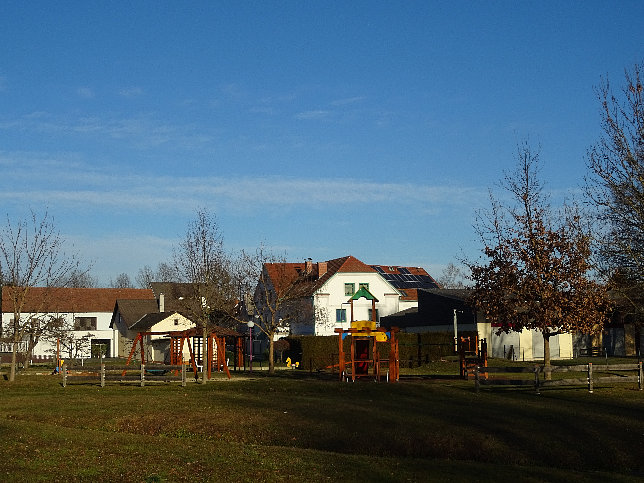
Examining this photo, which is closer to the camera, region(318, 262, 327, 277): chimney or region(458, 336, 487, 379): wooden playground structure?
region(458, 336, 487, 379): wooden playground structure

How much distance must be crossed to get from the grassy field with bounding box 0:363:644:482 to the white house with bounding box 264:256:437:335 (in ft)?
162

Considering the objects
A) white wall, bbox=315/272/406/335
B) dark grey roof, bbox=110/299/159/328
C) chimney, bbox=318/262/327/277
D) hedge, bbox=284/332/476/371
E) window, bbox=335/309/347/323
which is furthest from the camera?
dark grey roof, bbox=110/299/159/328

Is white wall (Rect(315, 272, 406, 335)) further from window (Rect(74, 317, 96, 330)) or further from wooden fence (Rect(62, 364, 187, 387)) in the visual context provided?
wooden fence (Rect(62, 364, 187, 387))

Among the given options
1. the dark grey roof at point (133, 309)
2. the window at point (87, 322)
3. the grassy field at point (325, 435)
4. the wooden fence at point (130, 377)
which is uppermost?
the dark grey roof at point (133, 309)

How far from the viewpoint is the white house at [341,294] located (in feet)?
Result: 267

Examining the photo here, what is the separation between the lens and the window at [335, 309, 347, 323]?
3270 inches

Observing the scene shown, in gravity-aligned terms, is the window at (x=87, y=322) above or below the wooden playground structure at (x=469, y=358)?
above

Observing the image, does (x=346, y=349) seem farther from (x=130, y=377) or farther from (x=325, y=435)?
(x=325, y=435)

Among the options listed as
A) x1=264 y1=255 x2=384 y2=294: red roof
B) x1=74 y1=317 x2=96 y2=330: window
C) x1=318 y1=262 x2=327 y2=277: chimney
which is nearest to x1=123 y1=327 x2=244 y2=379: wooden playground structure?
x1=264 y1=255 x2=384 y2=294: red roof

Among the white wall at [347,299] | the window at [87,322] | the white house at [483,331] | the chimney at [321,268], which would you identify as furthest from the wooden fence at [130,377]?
the window at [87,322]

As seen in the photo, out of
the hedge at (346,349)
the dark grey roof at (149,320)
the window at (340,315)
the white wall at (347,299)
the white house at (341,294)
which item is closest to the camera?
the hedge at (346,349)

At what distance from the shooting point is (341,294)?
84.1 metres

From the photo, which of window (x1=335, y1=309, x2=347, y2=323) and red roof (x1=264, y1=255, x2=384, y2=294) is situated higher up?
red roof (x1=264, y1=255, x2=384, y2=294)

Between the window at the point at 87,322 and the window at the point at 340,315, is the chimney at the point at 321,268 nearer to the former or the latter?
the window at the point at 340,315
